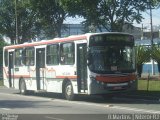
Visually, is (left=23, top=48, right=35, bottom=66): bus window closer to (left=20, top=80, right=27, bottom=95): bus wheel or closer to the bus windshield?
(left=20, top=80, right=27, bottom=95): bus wheel

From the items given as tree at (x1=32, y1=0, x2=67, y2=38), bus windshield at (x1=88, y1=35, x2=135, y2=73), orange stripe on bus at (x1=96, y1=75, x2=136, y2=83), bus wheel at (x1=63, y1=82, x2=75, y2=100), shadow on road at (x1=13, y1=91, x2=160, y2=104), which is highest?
tree at (x1=32, y1=0, x2=67, y2=38)

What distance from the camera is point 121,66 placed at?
22125mm

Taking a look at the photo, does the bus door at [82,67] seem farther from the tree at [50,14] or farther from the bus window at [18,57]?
the tree at [50,14]

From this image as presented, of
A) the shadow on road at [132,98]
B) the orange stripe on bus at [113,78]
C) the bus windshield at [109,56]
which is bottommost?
the shadow on road at [132,98]

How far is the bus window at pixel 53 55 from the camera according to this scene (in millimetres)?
25128

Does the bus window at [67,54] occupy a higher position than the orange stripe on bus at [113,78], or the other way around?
the bus window at [67,54]

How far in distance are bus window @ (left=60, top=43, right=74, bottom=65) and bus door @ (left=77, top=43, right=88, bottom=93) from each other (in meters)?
0.64

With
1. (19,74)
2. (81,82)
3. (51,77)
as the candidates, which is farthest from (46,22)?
(81,82)

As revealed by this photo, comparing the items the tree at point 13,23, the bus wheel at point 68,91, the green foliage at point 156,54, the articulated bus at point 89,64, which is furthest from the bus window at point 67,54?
the tree at point 13,23

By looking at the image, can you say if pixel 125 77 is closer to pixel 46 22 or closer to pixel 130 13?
pixel 130 13

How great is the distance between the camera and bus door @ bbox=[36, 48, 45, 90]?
26.8 metres

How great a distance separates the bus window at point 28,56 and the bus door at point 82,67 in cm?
576

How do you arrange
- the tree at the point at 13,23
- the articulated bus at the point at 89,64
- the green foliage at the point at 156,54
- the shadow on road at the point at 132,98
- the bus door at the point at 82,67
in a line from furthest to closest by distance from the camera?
the tree at the point at 13,23
the green foliage at the point at 156,54
the shadow on road at the point at 132,98
the bus door at the point at 82,67
the articulated bus at the point at 89,64

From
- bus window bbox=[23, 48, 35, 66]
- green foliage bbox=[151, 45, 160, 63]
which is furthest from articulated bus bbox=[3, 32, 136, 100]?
green foliage bbox=[151, 45, 160, 63]
